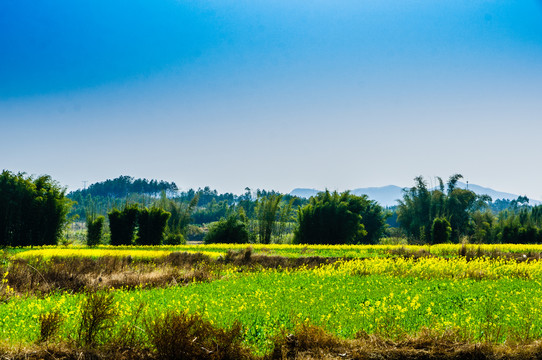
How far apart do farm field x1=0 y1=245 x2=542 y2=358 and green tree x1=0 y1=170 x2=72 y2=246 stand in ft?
41.4

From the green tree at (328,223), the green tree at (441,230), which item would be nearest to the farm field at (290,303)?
the green tree at (328,223)

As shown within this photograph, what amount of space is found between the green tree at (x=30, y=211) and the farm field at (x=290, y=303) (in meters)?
12.6

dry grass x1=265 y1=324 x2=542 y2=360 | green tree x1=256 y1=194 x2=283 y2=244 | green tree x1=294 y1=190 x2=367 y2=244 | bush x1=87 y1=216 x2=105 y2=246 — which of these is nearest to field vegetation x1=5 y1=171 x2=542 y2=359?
dry grass x1=265 y1=324 x2=542 y2=360

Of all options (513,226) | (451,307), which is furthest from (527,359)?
(513,226)

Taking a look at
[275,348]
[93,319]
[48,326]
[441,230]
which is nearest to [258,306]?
[275,348]

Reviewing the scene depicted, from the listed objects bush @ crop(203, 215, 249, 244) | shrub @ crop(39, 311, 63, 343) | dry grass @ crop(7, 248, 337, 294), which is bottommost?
dry grass @ crop(7, 248, 337, 294)

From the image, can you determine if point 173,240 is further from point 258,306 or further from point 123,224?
point 258,306

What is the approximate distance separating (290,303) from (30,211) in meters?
26.8

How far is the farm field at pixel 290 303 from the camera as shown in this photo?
6.09 meters

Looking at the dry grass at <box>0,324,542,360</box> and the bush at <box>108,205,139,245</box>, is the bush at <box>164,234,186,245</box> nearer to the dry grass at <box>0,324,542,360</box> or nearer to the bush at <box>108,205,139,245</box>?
the bush at <box>108,205,139,245</box>

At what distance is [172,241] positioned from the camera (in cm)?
3444

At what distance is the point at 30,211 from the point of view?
29.2m

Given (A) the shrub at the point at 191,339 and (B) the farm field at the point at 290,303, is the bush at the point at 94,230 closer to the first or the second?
(B) the farm field at the point at 290,303

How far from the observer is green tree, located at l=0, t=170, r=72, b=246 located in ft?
93.8
